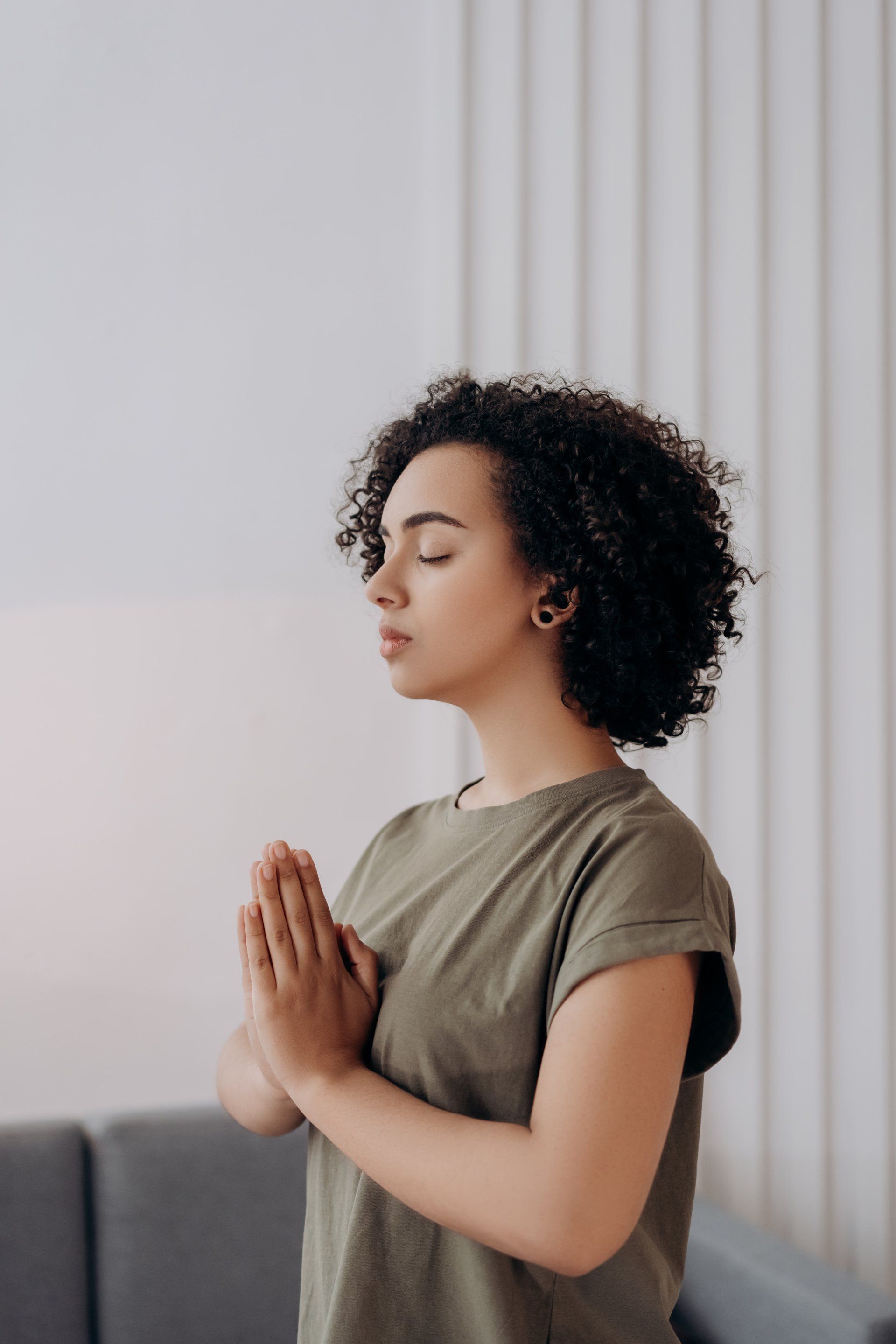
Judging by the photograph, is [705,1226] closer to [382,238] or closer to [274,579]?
[274,579]

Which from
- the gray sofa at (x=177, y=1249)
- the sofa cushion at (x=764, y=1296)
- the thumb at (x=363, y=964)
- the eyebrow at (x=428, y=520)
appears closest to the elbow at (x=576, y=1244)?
the thumb at (x=363, y=964)

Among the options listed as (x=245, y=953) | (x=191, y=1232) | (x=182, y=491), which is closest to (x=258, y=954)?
(x=245, y=953)

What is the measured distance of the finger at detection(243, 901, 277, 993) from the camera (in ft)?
2.86

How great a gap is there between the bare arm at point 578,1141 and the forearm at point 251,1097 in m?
0.22

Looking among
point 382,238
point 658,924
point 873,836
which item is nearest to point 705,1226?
point 873,836

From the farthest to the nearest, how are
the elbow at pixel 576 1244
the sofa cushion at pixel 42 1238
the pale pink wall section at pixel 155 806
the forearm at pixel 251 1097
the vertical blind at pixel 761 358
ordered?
the vertical blind at pixel 761 358 < the pale pink wall section at pixel 155 806 < the sofa cushion at pixel 42 1238 < the forearm at pixel 251 1097 < the elbow at pixel 576 1244

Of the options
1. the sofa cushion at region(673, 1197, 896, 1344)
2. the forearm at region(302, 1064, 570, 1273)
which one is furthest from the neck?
the sofa cushion at region(673, 1197, 896, 1344)

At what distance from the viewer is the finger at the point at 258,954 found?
0.87 metres

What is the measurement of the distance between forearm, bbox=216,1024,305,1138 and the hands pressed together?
0.04 m

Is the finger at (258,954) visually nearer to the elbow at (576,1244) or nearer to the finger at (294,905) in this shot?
the finger at (294,905)

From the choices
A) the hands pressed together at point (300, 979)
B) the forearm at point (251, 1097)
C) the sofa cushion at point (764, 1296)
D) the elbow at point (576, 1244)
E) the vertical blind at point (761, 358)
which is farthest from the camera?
the vertical blind at point (761, 358)

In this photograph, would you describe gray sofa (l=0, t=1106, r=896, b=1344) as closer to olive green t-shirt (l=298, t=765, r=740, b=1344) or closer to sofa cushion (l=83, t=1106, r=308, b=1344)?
sofa cushion (l=83, t=1106, r=308, b=1344)

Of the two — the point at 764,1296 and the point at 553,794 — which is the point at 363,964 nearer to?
the point at 553,794

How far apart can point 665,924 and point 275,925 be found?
1.09 feet
